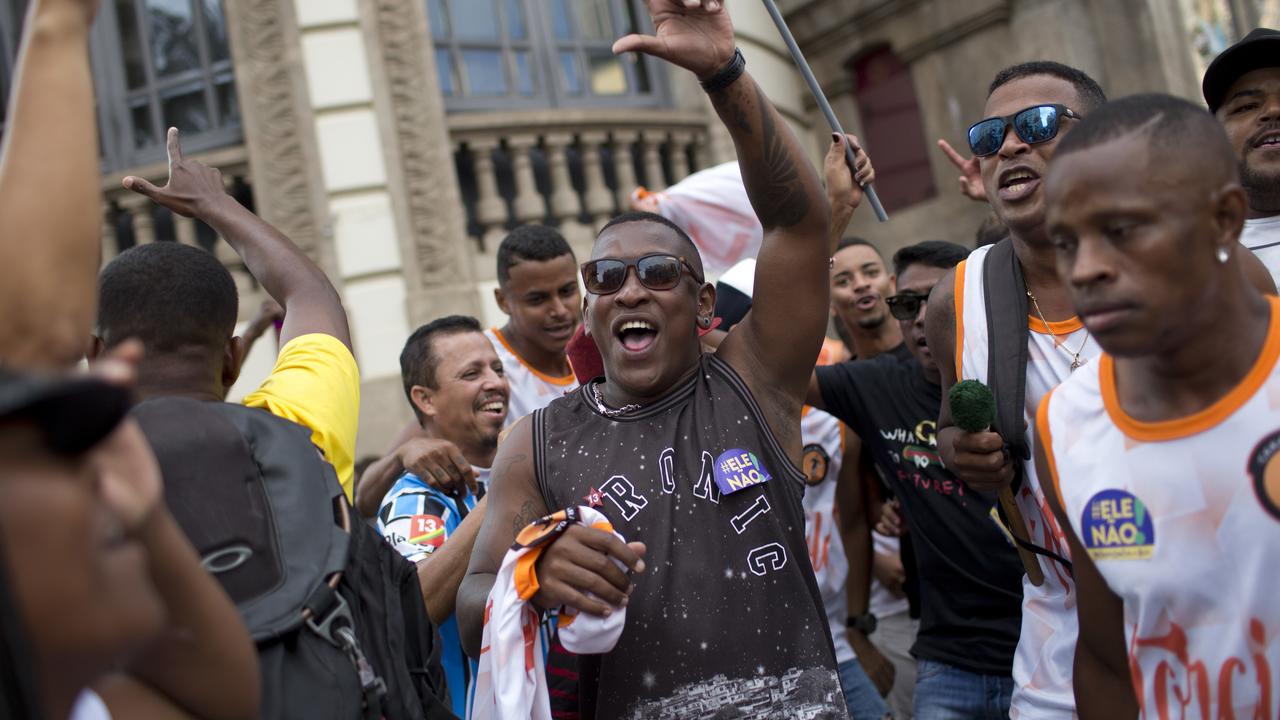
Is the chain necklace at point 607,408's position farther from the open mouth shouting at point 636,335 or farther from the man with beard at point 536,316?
the man with beard at point 536,316

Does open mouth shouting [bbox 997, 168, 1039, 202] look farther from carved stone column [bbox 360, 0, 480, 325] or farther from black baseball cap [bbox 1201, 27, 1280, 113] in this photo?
carved stone column [bbox 360, 0, 480, 325]

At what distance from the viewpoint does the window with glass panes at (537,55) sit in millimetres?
9102

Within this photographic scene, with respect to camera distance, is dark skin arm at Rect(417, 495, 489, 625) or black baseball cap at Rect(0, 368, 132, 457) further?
dark skin arm at Rect(417, 495, 489, 625)

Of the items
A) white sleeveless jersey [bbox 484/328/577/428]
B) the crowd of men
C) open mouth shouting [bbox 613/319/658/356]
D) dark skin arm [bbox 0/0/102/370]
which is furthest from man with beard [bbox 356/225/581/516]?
dark skin arm [bbox 0/0/102/370]

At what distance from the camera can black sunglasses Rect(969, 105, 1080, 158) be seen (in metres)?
3.28

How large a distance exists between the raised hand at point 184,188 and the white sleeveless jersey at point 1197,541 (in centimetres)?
241

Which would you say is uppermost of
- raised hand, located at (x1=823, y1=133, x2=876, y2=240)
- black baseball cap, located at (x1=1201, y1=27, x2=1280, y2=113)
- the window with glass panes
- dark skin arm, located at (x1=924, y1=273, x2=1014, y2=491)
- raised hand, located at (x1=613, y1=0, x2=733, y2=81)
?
the window with glass panes

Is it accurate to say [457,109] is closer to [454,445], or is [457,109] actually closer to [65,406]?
[454,445]

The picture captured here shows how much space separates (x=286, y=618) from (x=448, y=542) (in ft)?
4.69

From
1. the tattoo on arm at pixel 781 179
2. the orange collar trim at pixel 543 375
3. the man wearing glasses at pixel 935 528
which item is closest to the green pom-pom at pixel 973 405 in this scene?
the tattoo on arm at pixel 781 179

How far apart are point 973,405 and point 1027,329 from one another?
0.37m

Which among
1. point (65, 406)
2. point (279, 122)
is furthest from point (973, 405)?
point (279, 122)

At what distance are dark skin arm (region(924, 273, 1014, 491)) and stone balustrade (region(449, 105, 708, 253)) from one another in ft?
18.7

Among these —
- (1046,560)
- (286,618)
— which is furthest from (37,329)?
(1046,560)
